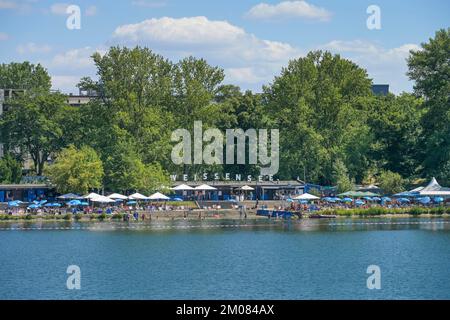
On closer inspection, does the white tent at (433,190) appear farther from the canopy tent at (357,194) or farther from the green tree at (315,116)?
the green tree at (315,116)

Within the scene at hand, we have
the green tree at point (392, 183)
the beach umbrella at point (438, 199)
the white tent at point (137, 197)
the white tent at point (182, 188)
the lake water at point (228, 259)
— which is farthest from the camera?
the white tent at point (182, 188)

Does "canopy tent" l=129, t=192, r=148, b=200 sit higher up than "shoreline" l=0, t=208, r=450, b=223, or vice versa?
"canopy tent" l=129, t=192, r=148, b=200

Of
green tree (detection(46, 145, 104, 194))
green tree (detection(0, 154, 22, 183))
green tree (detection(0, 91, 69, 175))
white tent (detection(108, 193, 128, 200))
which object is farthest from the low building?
green tree (detection(0, 154, 22, 183))

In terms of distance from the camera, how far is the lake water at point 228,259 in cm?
5597

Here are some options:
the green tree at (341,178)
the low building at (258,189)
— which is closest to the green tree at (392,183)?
the green tree at (341,178)

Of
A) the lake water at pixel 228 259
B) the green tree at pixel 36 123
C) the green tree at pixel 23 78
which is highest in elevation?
the green tree at pixel 23 78

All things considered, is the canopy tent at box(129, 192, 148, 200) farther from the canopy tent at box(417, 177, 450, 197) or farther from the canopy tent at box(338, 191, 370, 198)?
the canopy tent at box(417, 177, 450, 197)

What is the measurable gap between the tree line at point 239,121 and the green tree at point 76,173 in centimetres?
12

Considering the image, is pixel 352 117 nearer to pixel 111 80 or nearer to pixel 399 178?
pixel 399 178

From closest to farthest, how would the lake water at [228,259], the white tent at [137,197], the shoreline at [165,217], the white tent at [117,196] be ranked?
the lake water at [228,259], the shoreline at [165,217], the white tent at [117,196], the white tent at [137,197]

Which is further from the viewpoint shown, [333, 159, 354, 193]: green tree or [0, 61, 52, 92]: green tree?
[0, 61, 52, 92]: green tree

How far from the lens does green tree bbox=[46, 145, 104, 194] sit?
361 ft

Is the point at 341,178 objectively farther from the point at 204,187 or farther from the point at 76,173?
the point at 76,173

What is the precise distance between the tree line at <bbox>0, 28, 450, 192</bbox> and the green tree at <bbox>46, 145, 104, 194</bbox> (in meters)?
0.12
